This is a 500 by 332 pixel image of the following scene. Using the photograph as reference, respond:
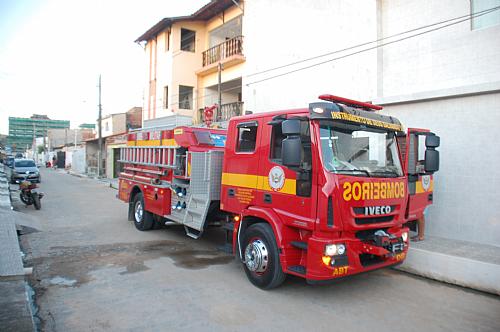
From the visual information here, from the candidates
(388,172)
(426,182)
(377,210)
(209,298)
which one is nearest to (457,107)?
(426,182)

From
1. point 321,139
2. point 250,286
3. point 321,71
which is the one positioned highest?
point 321,71

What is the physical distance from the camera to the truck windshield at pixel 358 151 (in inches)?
191

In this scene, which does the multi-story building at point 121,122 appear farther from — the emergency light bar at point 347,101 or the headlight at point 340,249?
the headlight at point 340,249

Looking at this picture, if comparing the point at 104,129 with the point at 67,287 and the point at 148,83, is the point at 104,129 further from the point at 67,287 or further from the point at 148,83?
the point at 67,287

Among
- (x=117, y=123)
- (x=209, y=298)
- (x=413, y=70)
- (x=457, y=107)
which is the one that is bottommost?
(x=209, y=298)

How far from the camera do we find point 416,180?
21.9ft

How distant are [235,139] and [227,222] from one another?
1512mm

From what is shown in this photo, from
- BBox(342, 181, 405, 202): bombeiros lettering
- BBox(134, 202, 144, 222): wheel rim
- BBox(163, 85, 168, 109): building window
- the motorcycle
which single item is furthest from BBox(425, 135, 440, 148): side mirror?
BBox(163, 85, 168, 109): building window

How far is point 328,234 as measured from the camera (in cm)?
467

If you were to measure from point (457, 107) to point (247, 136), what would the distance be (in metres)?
4.82

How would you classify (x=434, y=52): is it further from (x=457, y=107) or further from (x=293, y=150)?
(x=293, y=150)

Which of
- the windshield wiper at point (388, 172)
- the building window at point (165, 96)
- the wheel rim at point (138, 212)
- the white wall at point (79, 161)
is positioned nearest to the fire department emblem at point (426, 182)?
the windshield wiper at point (388, 172)

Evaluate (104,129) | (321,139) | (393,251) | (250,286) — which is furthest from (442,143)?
(104,129)

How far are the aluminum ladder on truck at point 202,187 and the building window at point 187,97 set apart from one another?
14881 mm
